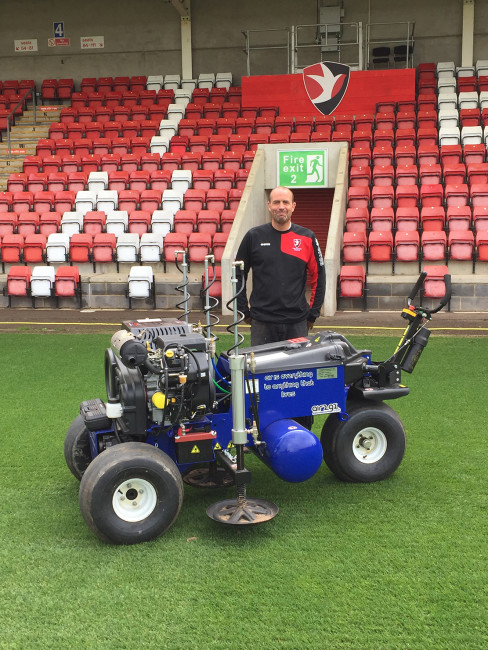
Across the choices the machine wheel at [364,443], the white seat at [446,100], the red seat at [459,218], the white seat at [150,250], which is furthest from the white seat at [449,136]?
the machine wheel at [364,443]

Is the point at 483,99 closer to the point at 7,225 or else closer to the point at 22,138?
the point at 7,225

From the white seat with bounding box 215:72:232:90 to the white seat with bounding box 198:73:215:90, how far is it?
0.36ft

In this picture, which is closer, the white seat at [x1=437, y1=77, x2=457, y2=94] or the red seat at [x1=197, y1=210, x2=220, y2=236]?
the red seat at [x1=197, y1=210, x2=220, y2=236]

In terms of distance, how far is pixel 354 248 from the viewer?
40.8 feet

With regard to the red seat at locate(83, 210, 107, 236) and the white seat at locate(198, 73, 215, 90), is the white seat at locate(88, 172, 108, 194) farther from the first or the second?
the white seat at locate(198, 73, 215, 90)

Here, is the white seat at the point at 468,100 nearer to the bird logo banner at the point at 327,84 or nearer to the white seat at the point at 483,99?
the white seat at the point at 483,99

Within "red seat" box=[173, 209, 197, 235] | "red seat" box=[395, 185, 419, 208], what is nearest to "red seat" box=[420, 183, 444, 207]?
"red seat" box=[395, 185, 419, 208]

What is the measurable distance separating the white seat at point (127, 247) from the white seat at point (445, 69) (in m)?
9.37

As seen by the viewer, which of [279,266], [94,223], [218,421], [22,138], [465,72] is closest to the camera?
[218,421]

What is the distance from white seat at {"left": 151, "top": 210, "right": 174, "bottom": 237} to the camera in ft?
44.5

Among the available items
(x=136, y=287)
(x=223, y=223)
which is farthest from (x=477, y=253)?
(x=136, y=287)

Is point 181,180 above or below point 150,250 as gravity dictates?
above

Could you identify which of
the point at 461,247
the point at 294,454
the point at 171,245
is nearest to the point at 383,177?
the point at 461,247

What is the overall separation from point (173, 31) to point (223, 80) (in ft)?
8.67
